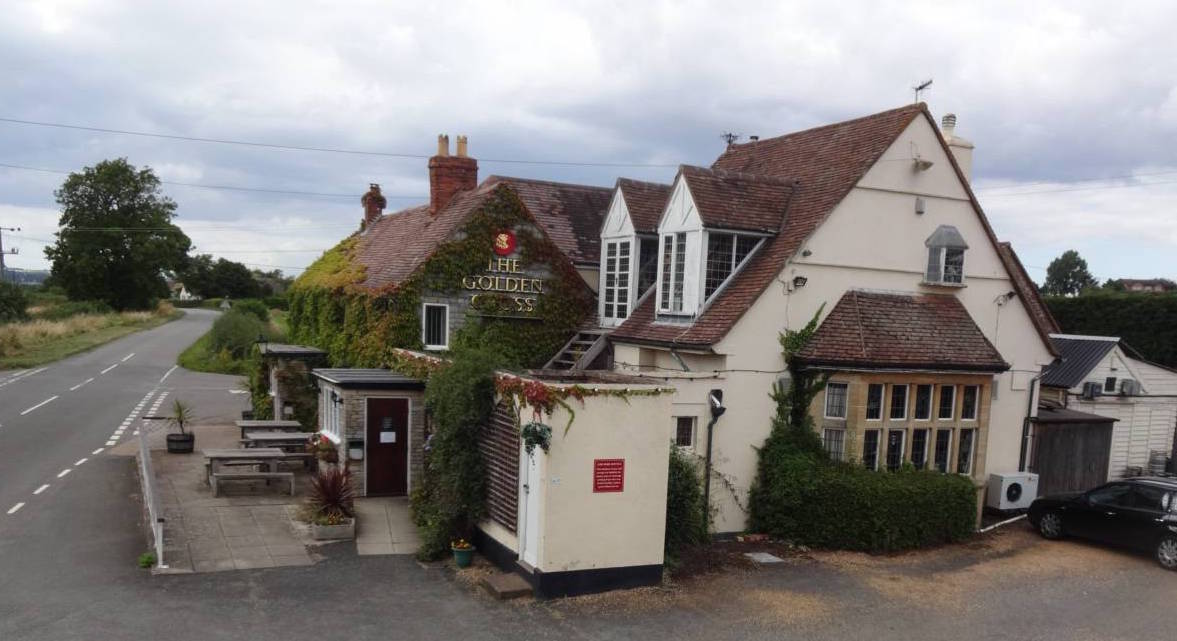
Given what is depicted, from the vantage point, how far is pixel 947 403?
16.2m

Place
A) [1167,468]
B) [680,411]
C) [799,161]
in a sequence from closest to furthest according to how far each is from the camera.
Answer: [680,411] → [799,161] → [1167,468]

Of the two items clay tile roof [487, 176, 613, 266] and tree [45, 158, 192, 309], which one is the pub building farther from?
tree [45, 158, 192, 309]

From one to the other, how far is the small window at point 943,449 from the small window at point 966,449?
1.33 feet

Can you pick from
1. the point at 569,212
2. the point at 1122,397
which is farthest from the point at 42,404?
the point at 1122,397

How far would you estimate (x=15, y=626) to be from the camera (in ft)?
31.6

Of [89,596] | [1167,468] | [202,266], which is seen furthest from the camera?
[202,266]

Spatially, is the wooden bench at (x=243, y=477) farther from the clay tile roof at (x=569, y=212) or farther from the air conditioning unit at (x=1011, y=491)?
the air conditioning unit at (x=1011, y=491)

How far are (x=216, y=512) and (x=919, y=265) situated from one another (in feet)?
48.0

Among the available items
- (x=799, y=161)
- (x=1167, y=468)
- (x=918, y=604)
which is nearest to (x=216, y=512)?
(x=918, y=604)

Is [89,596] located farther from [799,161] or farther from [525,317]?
[799,161]

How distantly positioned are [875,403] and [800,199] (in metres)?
4.53

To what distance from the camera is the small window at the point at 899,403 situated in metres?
15.7

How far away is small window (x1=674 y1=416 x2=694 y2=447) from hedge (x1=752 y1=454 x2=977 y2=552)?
1.69 metres

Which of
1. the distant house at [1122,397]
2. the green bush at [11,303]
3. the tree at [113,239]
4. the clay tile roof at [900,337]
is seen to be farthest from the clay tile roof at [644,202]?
the tree at [113,239]
